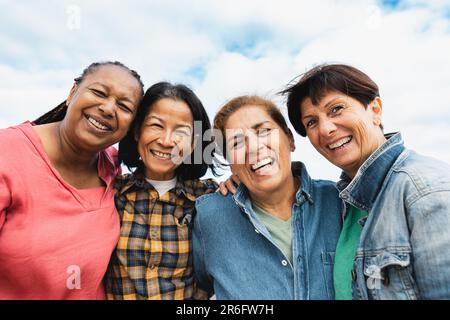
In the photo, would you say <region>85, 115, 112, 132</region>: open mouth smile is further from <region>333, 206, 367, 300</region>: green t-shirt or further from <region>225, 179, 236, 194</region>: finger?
<region>333, 206, 367, 300</region>: green t-shirt

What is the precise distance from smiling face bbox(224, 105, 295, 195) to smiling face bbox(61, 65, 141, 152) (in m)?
0.76

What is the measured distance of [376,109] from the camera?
6.40 ft

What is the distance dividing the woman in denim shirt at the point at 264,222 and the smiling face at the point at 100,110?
71 centimetres

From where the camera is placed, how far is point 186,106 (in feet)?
8.04

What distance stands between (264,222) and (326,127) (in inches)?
29.9

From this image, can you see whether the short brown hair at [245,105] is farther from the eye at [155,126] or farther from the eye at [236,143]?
the eye at [155,126]

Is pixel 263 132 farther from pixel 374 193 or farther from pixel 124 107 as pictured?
pixel 124 107

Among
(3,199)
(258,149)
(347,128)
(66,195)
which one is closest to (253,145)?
(258,149)

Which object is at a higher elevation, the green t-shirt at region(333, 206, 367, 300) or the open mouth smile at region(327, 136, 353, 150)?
the open mouth smile at region(327, 136, 353, 150)

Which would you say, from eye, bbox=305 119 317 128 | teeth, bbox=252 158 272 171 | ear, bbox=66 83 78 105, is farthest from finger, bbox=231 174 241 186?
ear, bbox=66 83 78 105

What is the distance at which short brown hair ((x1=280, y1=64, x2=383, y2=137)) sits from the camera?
189cm

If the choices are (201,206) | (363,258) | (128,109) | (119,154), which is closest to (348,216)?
(363,258)

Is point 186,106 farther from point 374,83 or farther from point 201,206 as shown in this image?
point 374,83
